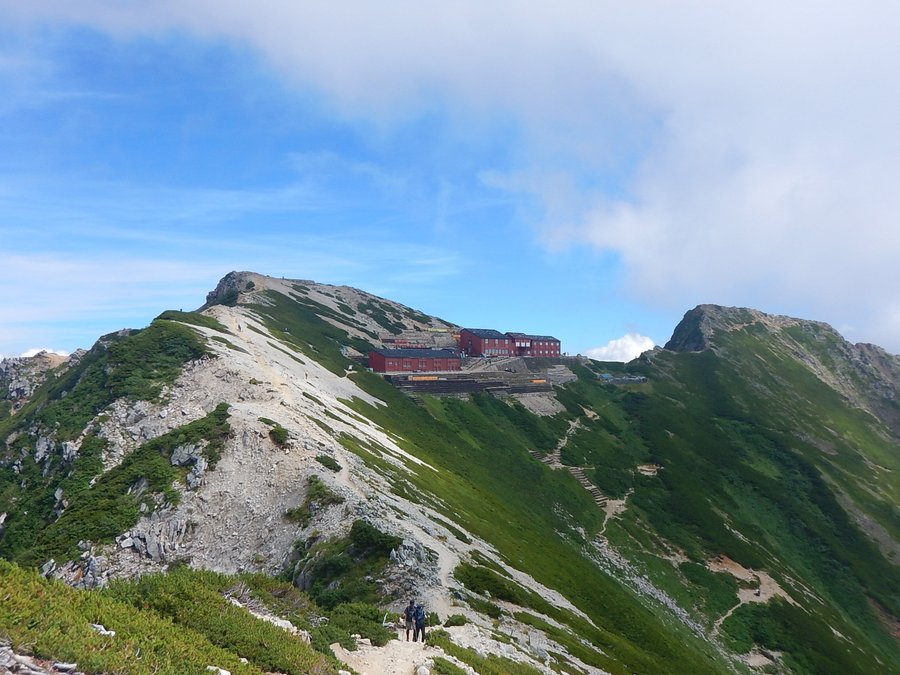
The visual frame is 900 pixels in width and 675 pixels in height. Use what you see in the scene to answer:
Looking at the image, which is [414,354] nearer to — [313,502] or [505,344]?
[505,344]

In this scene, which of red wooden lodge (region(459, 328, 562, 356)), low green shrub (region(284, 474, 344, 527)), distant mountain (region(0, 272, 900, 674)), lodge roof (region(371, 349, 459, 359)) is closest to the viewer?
distant mountain (region(0, 272, 900, 674))

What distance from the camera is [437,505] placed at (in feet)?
164

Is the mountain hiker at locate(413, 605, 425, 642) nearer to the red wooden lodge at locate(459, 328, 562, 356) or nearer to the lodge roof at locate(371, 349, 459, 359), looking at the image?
the lodge roof at locate(371, 349, 459, 359)

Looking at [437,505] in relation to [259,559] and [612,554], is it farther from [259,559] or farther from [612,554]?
[612,554]

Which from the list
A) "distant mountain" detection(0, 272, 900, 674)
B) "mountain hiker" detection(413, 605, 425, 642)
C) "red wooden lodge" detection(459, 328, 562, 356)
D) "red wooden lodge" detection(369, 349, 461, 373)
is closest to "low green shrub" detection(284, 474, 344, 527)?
"distant mountain" detection(0, 272, 900, 674)

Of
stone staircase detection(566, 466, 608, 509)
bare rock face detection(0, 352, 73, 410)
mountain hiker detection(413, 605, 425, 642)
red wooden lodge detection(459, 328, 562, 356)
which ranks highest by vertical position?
red wooden lodge detection(459, 328, 562, 356)

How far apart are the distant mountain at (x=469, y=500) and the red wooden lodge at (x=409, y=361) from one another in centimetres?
780

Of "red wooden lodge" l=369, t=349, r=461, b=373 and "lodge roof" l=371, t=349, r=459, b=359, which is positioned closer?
"red wooden lodge" l=369, t=349, r=461, b=373

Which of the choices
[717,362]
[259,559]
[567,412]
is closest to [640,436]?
[567,412]

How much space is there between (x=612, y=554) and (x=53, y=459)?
73801mm

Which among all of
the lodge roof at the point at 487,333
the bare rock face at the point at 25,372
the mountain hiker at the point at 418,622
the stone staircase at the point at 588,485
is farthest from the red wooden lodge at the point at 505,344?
the mountain hiker at the point at 418,622

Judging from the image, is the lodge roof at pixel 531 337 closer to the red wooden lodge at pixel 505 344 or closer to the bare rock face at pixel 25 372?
the red wooden lodge at pixel 505 344

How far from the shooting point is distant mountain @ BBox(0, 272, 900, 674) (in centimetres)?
3291

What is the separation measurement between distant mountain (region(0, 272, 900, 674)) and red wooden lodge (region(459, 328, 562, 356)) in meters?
11.1
